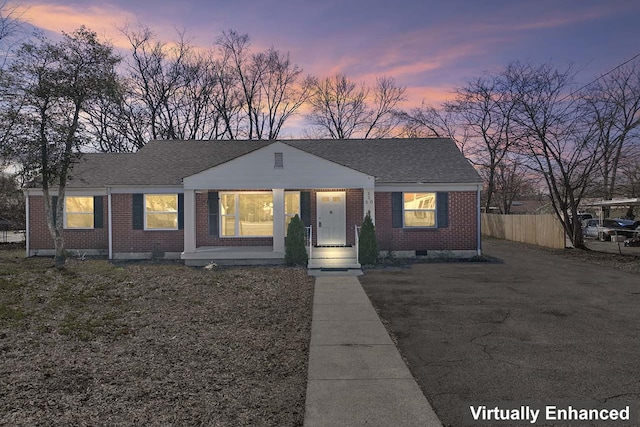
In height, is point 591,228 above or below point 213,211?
below

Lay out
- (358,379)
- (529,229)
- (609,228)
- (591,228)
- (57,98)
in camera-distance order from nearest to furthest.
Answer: (358,379)
(57,98)
(529,229)
(609,228)
(591,228)

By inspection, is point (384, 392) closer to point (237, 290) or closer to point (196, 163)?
point (237, 290)

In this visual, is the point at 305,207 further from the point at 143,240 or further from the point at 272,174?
the point at 143,240

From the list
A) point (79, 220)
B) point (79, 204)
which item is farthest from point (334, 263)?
point (79, 204)

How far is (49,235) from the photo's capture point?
57.1 feet

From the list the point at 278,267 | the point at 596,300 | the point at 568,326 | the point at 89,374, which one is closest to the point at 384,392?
the point at 89,374

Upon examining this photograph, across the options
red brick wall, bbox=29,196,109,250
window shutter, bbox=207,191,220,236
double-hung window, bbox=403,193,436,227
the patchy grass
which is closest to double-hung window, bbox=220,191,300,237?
window shutter, bbox=207,191,220,236

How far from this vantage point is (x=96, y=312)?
8047 millimetres

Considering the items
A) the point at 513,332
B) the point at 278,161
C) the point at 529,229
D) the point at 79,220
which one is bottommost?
the point at 513,332

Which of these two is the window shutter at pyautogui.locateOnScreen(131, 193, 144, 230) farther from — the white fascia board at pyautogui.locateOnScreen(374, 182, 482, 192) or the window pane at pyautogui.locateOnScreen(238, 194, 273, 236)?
the white fascia board at pyautogui.locateOnScreen(374, 182, 482, 192)

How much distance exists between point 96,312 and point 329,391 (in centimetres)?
573

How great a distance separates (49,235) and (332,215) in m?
11.9

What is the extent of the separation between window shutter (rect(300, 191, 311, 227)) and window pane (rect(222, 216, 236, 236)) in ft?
9.12

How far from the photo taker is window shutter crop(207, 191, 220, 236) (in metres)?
16.4
